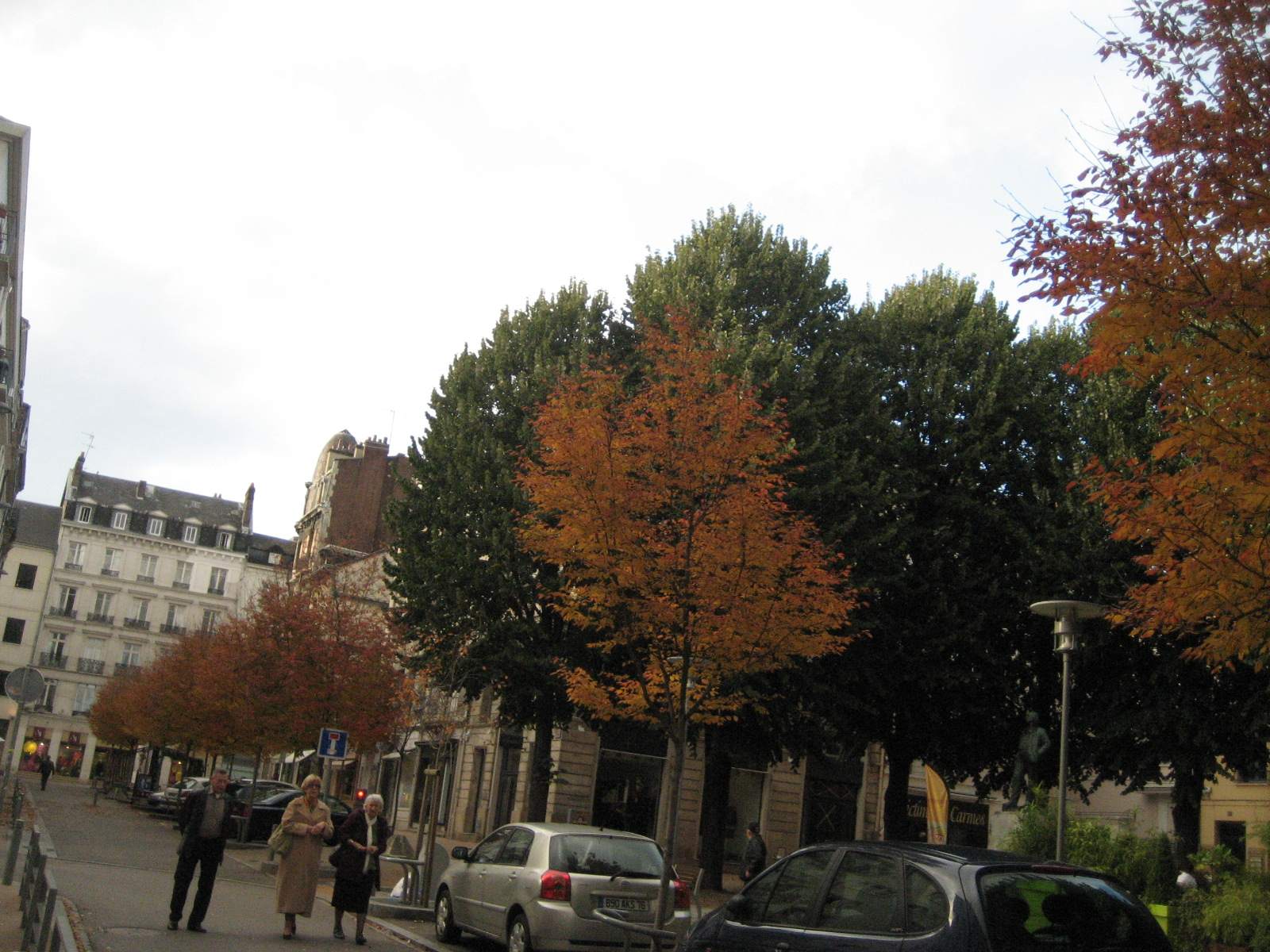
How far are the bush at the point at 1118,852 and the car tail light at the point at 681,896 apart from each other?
24.1ft

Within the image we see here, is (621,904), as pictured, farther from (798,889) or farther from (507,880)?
(798,889)

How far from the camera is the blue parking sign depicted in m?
25.4

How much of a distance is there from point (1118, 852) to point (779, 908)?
48.3 feet

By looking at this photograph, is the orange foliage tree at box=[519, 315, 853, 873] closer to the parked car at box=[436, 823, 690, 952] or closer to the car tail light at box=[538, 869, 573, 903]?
the parked car at box=[436, 823, 690, 952]

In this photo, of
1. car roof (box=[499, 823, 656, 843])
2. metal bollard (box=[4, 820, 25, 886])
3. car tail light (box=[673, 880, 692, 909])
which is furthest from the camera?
metal bollard (box=[4, 820, 25, 886])

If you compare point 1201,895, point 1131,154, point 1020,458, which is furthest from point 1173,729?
point 1131,154

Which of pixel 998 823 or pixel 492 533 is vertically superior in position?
pixel 492 533

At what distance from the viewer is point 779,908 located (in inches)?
313

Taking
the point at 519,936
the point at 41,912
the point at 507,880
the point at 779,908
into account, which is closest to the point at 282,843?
the point at 507,880

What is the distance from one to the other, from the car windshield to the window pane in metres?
1.30

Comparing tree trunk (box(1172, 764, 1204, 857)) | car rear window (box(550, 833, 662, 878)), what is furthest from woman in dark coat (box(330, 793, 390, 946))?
tree trunk (box(1172, 764, 1204, 857))

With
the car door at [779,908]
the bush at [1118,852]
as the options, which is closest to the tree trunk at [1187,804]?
the bush at [1118,852]

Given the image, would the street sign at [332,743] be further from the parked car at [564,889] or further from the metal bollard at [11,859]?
the parked car at [564,889]

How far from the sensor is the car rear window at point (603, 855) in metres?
13.1
